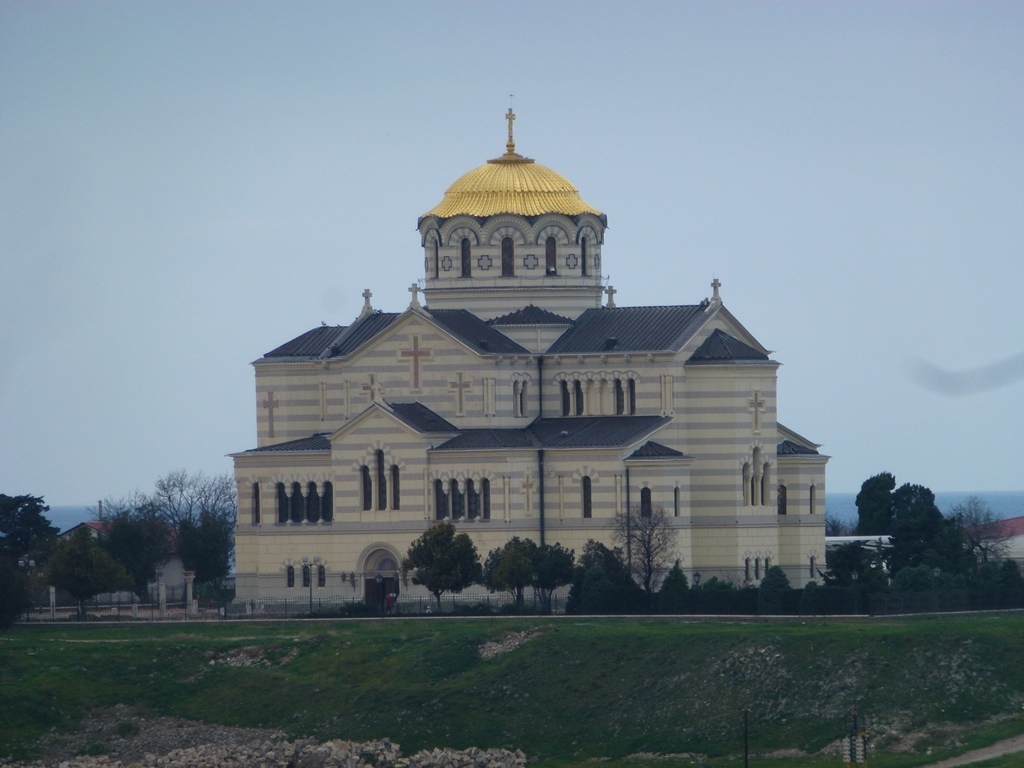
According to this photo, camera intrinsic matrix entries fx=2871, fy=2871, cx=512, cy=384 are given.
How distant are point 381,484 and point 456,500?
3150 mm

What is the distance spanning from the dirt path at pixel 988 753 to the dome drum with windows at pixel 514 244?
122 ft

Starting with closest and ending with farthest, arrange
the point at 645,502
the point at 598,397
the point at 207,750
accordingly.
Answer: the point at 207,750 < the point at 645,502 < the point at 598,397

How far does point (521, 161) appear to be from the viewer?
11425 centimetres

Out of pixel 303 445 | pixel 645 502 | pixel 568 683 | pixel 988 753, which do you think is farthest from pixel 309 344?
pixel 988 753

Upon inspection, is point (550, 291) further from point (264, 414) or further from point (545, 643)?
point (545, 643)

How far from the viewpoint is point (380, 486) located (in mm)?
107750

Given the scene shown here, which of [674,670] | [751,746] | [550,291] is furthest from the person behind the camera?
[550,291]

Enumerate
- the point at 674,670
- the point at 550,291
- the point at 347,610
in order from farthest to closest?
the point at 550,291
the point at 347,610
the point at 674,670

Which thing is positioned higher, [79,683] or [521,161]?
[521,161]

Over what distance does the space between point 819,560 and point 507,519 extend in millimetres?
12533

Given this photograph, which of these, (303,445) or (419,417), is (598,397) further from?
(303,445)

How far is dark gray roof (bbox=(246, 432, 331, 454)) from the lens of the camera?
360ft

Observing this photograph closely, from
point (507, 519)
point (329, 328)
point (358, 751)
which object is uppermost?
point (329, 328)

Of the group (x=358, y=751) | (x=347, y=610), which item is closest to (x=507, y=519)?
(x=347, y=610)
